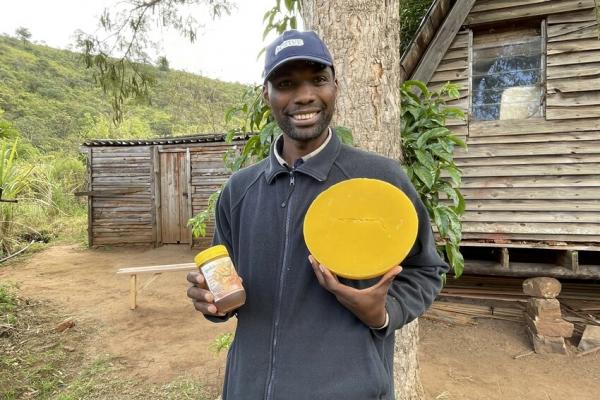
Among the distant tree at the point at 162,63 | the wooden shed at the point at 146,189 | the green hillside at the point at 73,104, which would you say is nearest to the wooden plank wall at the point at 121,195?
the wooden shed at the point at 146,189

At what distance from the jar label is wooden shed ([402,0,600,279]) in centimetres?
444

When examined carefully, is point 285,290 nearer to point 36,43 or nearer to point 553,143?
point 553,143

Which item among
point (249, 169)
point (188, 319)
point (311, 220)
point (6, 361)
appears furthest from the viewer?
point (188, 319)

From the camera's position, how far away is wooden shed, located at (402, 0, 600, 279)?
4.71 meters

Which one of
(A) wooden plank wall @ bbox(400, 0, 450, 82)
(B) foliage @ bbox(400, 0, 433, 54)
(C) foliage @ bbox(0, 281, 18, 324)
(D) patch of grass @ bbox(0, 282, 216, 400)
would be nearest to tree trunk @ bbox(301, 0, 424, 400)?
(A) wooden plank wall @ bbox(400, 0, 450, 82)

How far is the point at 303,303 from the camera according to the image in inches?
45.0

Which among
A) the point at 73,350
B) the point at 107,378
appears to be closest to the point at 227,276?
the point at 107,378

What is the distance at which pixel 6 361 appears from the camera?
4.39m

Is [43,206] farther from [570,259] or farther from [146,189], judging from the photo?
[570,259]

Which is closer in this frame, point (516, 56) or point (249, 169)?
point (249, 169)

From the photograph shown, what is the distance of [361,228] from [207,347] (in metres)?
4.35

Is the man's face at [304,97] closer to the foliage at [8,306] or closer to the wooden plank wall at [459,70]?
the wooden plank wall at [459,70]

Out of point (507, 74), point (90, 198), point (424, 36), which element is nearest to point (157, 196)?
point (90, 198)

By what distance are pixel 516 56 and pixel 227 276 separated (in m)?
5.43
